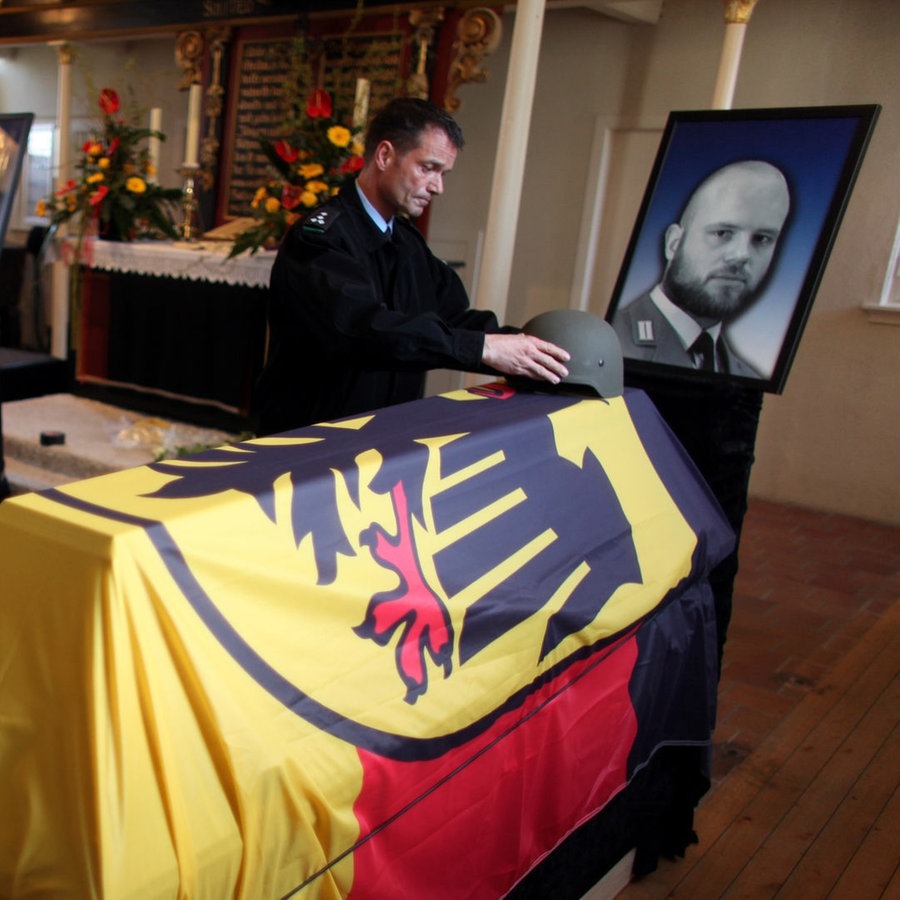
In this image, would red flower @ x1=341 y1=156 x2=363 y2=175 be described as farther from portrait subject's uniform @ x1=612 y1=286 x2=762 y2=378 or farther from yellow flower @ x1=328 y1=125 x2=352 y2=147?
portrait subject's uniform @ x1=612 y1=286 x2=762 y2=378

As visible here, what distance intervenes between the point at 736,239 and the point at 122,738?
2170 mm

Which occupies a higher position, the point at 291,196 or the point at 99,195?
the point at 291,196

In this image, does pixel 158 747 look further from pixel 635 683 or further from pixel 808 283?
pixel 808 283

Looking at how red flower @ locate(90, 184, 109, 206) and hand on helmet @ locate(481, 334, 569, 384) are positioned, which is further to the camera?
red flower @ locate(90, 184, 109, 206)

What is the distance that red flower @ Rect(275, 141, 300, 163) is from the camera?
467cm

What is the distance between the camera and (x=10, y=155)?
3.66m

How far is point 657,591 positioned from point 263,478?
35.7 inches

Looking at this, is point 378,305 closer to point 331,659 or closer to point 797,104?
point 331,659

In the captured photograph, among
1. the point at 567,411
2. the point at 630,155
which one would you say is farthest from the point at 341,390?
the point at 630,155

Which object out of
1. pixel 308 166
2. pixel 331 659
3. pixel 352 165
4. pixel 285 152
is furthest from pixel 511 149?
pixel 331 659

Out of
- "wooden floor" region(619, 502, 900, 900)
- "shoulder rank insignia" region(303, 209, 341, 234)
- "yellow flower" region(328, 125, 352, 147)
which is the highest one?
"yellow flower" region(328, 125, 352, 147)

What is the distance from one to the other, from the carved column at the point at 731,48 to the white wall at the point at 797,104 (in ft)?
2.68

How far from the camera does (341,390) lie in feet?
7.11

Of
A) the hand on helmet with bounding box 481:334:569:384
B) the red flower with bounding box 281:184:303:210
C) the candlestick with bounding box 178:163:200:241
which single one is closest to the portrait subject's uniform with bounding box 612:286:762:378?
the hand on helmet with bounding box 481:334:569:384
